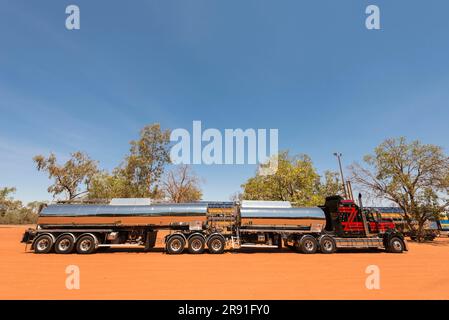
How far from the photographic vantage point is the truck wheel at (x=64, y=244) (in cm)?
1509

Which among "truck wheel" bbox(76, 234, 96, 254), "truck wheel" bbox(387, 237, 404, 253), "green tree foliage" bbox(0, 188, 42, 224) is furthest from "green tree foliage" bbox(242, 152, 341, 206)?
"green tree foliage" bbox(0, 188, 42, 224)

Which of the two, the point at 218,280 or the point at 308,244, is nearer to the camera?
the point at 218,280

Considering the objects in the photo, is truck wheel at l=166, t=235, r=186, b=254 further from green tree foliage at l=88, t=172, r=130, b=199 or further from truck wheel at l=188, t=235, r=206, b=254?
green tree foliage at l=88, t=172, r=130, b=199

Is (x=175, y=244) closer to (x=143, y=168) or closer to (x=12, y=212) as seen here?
(x=143, y=168)

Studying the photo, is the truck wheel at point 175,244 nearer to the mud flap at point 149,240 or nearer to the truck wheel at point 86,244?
the mud flap at point 149,240

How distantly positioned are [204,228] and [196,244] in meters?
1.32

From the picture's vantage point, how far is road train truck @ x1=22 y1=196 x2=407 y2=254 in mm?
15578

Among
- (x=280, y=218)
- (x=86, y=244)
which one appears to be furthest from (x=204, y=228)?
(x=86, y=244)

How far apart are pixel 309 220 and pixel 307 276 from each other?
24.5 ft

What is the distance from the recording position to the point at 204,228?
53.9 ft

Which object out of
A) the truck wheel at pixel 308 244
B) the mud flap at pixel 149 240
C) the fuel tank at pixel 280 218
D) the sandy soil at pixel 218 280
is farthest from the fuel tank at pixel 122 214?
the truck wheel at pixel 308 244

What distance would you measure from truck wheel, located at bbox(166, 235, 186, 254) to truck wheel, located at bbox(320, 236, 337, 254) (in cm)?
965

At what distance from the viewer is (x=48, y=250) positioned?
49.8ft
